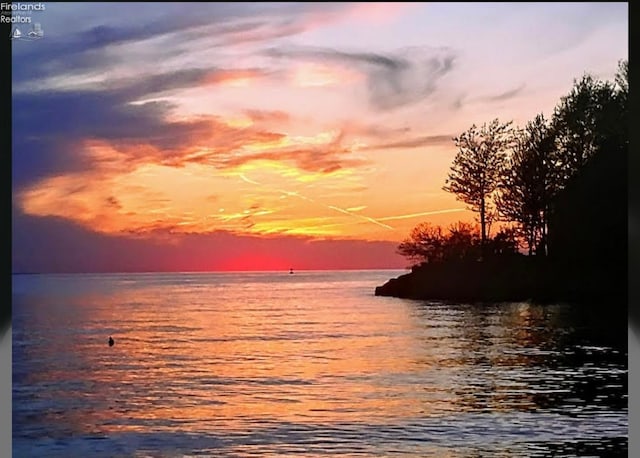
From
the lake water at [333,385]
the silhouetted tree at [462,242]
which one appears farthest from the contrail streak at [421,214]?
the lake water at [333,385]

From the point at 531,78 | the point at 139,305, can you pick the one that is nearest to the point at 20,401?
the point at 531,78

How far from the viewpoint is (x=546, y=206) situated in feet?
25.8

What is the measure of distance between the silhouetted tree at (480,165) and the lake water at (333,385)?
57.8 inches

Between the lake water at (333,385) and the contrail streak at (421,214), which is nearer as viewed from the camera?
the lake water at (333,385)

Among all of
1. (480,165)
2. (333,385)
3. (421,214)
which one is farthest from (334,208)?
(333,385)

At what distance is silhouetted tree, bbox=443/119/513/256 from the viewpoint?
7047 millimetres

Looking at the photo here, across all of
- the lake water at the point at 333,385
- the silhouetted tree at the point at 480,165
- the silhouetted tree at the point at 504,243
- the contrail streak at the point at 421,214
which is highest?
the silhouetted tree at the point at 480,165

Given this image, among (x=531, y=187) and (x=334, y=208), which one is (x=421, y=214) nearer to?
(x=334, y=208)

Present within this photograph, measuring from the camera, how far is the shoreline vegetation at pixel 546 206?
6965 mm

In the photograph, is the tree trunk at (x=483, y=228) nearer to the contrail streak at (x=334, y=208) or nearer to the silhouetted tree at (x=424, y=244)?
the silhouetted tree at (x=424, y=244)

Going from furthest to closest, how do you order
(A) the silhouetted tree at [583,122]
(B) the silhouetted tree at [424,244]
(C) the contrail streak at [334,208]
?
(B) the silhouetted tree at [424,244]
(C) the contrail streak at [334,208]
(A) the silhouetted tree at [583,122]
